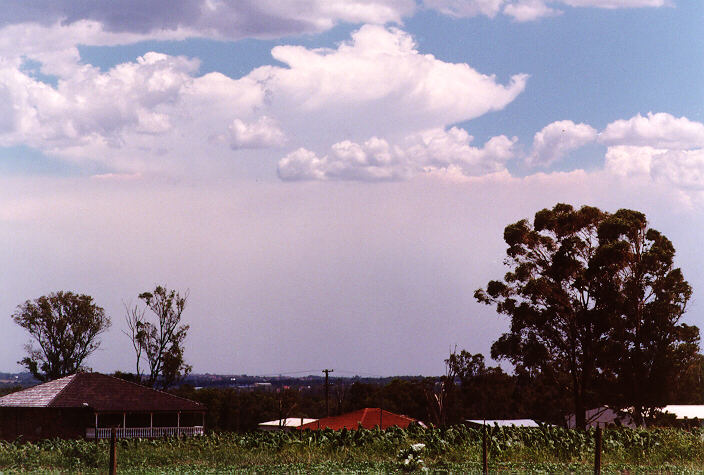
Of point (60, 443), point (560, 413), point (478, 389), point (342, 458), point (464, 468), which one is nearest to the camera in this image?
point (464, 468)

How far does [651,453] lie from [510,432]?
16.5 feet

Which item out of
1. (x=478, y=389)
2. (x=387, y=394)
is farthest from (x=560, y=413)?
(x=387, y=394)

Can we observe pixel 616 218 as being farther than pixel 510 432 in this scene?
Yes

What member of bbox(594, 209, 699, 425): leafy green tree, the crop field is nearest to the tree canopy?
bbox(594, 209, 699, 425): leafy green tree

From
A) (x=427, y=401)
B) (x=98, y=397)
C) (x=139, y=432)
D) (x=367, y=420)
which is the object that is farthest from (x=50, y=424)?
(x=427, y=401)

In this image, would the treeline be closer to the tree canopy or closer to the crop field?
the tree canopy

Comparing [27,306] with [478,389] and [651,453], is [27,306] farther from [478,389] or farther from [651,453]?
[651,453]

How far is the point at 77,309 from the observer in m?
79.0

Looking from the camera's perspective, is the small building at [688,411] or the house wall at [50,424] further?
the small building at [688,411]

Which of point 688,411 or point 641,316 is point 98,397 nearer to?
point 641,316

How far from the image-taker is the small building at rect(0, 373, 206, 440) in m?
49.0

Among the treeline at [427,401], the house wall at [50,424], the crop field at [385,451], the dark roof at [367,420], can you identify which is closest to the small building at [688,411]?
the treeline at [427,401]

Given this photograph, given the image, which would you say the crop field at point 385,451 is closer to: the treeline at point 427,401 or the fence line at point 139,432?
the fence line at point 139,432

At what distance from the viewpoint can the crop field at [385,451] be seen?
27.2 meters
